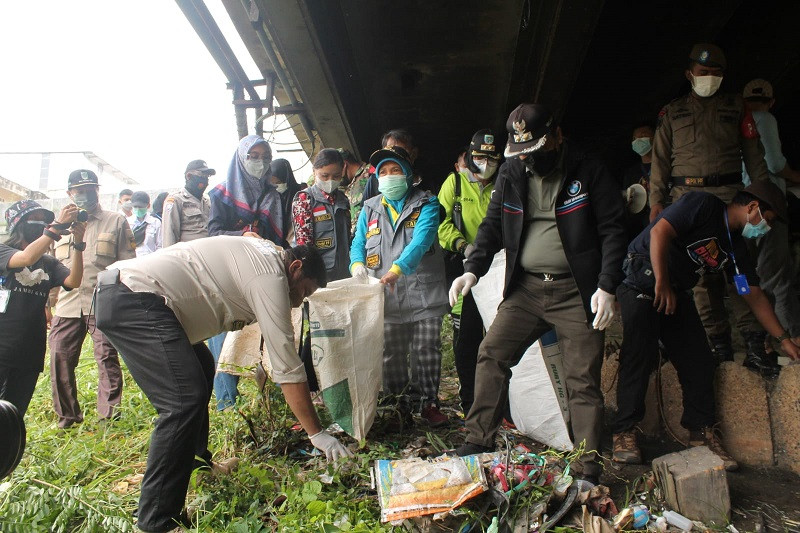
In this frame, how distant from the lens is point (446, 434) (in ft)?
11.0

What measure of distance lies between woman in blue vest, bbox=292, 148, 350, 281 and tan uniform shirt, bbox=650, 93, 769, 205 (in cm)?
217

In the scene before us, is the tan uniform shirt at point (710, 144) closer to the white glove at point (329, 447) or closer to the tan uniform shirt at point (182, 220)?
the white glove at point (329, 447)

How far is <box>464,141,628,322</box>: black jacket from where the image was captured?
2623 mm

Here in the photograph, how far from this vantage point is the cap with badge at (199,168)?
4.69 m

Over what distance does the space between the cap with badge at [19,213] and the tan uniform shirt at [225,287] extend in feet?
6.24

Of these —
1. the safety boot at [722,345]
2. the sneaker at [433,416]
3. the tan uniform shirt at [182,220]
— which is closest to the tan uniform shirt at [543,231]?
the sneaker at [433,416]

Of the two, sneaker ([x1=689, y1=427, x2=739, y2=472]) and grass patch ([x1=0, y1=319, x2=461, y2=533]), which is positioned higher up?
sneaker ([x1=689, y1=427, x2=739, y2=472])

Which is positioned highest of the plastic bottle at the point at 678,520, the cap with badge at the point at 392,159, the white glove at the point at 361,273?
the cap with badge at the point at 392,159

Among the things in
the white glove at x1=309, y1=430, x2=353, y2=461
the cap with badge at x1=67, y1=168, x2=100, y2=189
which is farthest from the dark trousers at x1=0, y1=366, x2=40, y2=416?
the white glove at x1=309, y1=430, x2=353, y2=461

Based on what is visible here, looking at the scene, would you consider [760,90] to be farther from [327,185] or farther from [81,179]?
[81,179]

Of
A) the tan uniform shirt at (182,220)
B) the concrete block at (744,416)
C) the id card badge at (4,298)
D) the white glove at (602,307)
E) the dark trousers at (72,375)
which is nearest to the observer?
the white glove at (602,307)

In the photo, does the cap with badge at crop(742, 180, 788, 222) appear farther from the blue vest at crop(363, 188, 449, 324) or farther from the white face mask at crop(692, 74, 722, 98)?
the blue vest at crop(363, 188, 449, 324)

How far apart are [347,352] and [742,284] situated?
2.07m

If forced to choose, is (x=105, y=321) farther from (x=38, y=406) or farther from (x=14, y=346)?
(x=38, y=406)
